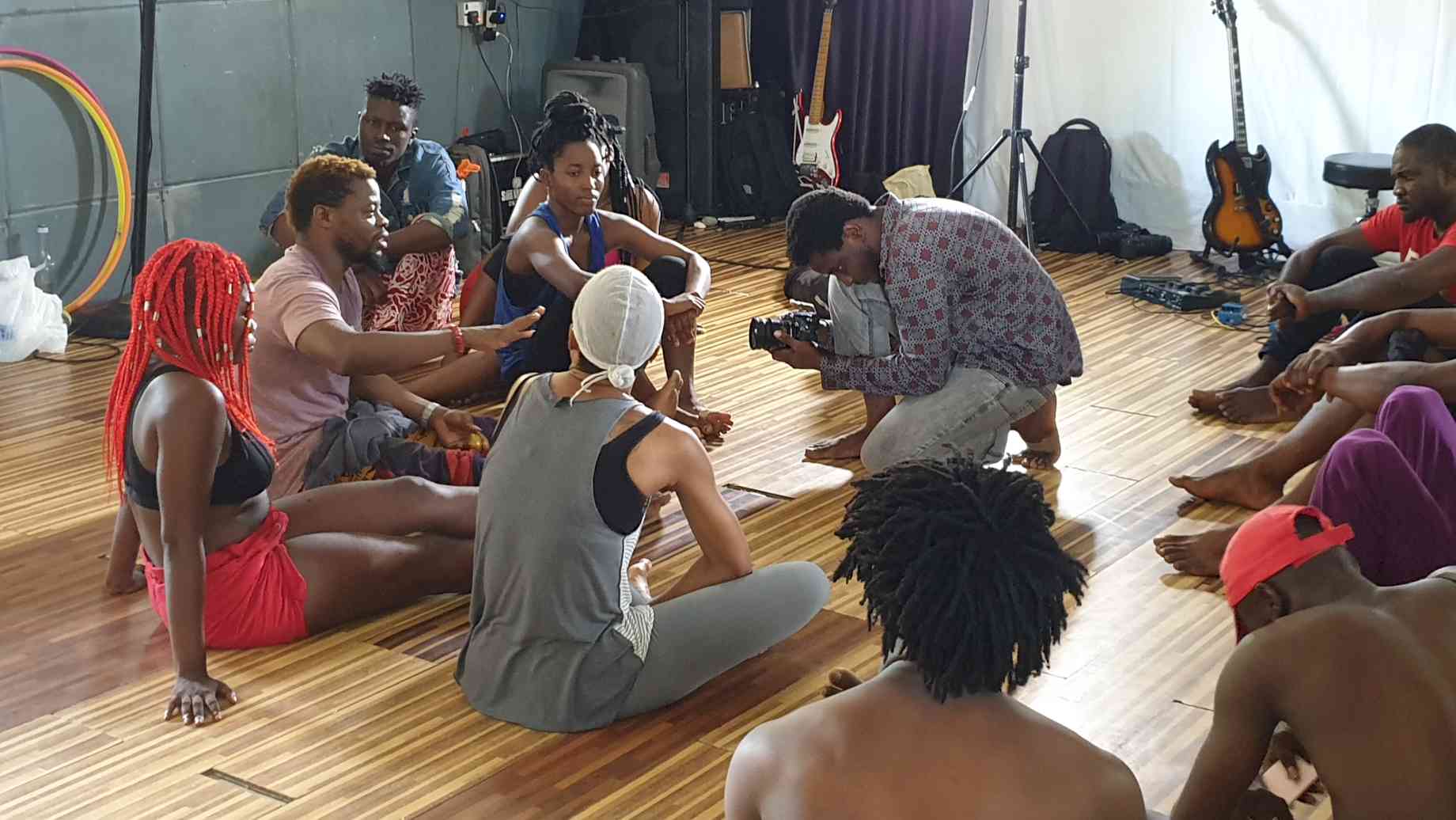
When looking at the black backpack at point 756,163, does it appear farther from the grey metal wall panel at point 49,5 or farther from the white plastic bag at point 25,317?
the white plastic bag at point 25,317

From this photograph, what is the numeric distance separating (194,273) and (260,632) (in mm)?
788

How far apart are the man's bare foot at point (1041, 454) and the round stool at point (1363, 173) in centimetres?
243

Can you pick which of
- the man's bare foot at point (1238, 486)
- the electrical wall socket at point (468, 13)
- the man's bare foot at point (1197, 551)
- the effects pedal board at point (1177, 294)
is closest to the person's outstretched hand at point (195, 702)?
the man's bare foot at point (1197, 551)

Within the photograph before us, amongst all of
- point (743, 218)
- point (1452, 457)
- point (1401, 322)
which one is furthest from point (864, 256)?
point (743, 218)

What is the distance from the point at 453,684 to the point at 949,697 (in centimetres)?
162

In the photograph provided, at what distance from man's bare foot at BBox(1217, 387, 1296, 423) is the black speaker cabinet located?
4.04 m

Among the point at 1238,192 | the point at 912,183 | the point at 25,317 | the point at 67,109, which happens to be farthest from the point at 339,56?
the point at 1238,192

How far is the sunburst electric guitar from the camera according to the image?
22.9 feet

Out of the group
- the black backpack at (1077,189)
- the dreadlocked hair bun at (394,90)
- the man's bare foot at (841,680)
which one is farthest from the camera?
the black backpack at (1077,189)

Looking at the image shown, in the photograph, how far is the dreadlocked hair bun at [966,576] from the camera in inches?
72.3

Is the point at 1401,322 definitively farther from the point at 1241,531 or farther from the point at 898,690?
the point at 898,690

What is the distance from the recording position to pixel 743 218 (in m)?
8.48

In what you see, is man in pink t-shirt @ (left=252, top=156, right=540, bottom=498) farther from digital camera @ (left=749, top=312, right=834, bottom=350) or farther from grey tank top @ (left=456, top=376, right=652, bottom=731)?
digital camera @ (left=749, top=312, right=834, bottom=350)

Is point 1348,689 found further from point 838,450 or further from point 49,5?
point 49,5
